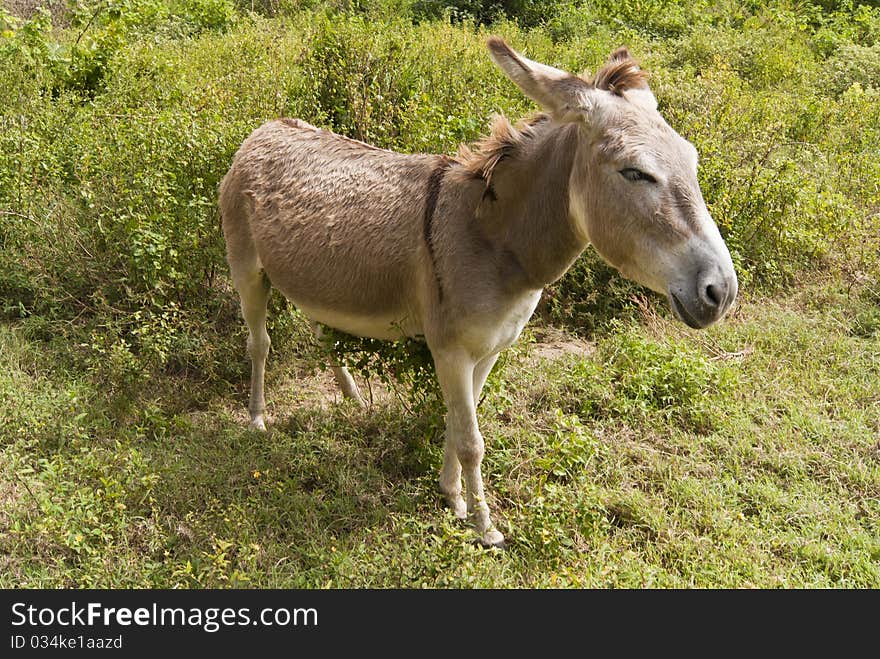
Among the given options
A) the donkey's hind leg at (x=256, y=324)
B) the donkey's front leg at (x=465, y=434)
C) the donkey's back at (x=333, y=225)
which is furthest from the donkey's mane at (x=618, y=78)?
the donkey's hind leg at (x=256, y=324)

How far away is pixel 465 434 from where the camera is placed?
377 cm

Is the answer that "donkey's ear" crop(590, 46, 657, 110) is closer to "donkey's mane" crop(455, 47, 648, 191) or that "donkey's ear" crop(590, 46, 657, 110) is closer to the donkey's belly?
"donkey's mane" crop(455, 47, 648, 191)

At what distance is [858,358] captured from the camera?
5.36 meters

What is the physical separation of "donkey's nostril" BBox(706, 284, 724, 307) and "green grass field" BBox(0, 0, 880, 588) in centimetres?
141

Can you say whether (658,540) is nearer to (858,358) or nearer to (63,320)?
(858,358)

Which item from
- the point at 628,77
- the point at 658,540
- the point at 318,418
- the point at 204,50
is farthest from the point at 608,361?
the point at 204,50

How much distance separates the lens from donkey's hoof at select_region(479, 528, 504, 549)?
3918 millimetres

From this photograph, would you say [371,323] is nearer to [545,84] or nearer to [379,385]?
[379,385]

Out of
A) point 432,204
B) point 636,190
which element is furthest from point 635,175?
point 432,204

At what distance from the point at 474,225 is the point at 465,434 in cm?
97

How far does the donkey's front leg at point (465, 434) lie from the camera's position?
366cm

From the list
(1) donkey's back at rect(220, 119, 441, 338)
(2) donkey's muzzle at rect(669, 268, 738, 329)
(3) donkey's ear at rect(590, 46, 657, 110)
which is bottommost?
(1) donkey's back at rect(220, 119, 441, 338)

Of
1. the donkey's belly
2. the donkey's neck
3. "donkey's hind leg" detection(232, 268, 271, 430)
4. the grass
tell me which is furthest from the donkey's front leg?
"donkey's hind leg" detection(232, 268, 271, 430)

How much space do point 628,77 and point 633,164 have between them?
0.57m
